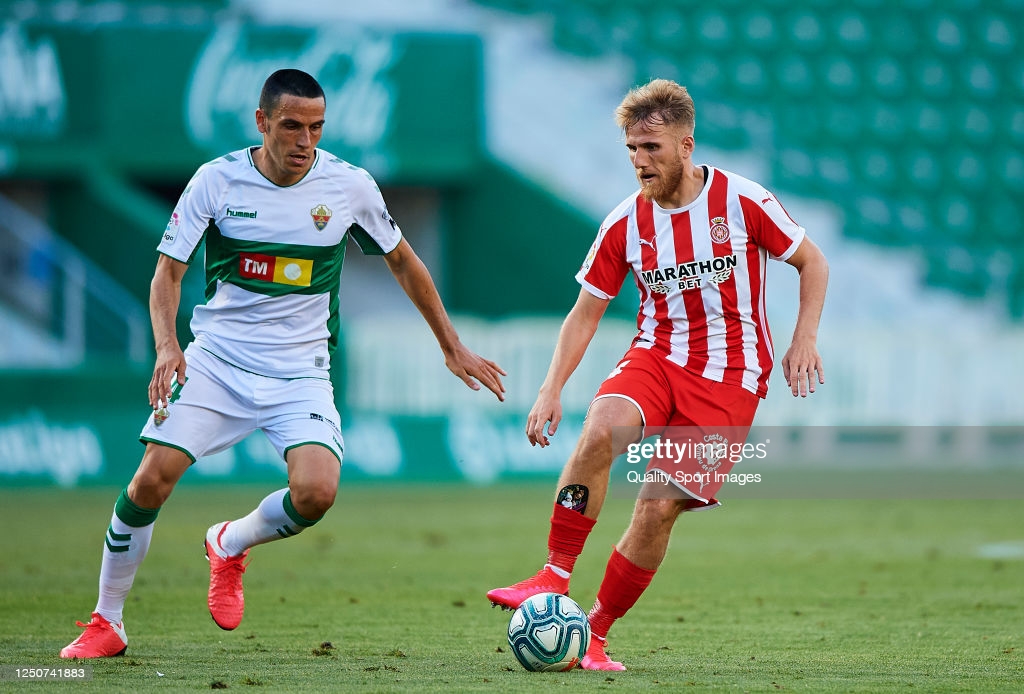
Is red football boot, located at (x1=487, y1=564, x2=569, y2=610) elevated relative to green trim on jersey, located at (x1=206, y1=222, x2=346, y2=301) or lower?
lower

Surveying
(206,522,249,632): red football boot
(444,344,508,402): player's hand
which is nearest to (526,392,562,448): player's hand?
(444,344,508,402): player's hand

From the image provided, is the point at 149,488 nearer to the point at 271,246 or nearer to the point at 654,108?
the point at 271,246

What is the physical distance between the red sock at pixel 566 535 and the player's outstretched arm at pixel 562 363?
288mm

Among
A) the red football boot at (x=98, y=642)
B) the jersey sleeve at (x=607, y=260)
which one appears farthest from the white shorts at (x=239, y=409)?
the jersey sleeve at (x=607, y=260)

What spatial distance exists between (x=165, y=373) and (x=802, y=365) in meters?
2.45

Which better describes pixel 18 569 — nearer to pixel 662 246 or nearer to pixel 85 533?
pixel 85 533

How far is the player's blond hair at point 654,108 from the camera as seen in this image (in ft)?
18.4

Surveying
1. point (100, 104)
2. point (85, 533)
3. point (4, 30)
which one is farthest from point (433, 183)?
point (85, 533)

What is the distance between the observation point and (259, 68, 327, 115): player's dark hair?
5.77m

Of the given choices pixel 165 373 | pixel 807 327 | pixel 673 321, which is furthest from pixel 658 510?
pixel 165 373

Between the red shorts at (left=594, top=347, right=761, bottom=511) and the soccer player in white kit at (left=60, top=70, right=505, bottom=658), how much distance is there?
0.68 meters

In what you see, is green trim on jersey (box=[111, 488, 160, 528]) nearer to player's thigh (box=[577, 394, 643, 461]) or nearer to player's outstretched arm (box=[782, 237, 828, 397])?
player's thigh (box=[577, 394, 643, 461])

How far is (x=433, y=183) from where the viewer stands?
21.0 metres

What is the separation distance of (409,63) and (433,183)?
1770mm
